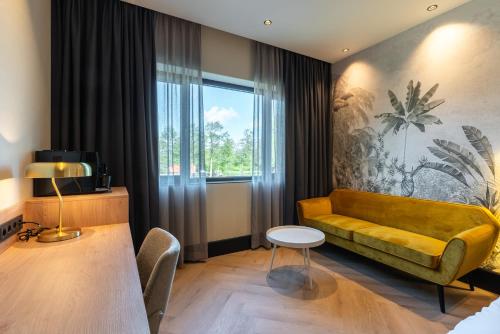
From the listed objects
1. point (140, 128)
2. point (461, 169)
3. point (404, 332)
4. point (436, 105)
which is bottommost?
point (404, 332)

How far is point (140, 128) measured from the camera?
94.7 inches

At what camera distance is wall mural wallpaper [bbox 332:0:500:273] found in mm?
2256

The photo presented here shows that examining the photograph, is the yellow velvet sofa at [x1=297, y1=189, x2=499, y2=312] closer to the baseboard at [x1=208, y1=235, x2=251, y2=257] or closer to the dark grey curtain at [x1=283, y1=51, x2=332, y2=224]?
the dark grey curtain at [x1=283, y1=51, x2=332, y2=224]

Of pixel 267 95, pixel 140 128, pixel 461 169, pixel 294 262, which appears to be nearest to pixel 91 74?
pixel 140 128

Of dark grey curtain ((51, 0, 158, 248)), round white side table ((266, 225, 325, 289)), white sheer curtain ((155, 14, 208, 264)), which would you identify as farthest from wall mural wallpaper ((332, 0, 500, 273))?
dark grey curtain ((51, 0, 158, 248))

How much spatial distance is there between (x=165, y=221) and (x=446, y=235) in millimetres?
2874

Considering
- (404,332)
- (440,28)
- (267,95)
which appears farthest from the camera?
(267,95)

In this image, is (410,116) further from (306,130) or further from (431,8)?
(306,130)

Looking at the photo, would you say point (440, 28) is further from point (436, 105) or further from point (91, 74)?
point (91, 74)

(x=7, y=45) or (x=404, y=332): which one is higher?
(x=7, y=45)

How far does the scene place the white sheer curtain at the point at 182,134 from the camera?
8.53ft

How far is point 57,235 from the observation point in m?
1.40

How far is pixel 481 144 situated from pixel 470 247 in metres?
1.06

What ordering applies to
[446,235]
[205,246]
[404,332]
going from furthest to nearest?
[205,246]
[446,235]
[404,332]
